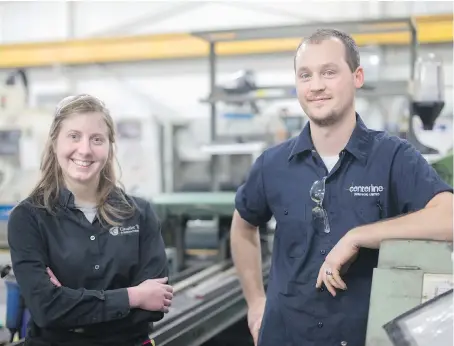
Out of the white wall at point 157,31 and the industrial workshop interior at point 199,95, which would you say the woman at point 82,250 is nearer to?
the industrial workshop interior at point 199,95

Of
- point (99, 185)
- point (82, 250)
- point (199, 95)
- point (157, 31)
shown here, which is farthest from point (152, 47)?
point (82, 250)

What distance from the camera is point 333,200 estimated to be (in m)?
1.21

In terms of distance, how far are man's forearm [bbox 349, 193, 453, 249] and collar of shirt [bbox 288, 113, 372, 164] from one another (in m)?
0.16

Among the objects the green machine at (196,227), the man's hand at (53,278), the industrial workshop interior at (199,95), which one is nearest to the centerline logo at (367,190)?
the industrial workshop interior at (199,95)

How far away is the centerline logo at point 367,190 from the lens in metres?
1.18

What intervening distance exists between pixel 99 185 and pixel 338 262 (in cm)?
58

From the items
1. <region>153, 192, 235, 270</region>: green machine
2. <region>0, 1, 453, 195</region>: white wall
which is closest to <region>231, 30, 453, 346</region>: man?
<region>153, 192, 235, 270</region>: green machine

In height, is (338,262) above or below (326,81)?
below

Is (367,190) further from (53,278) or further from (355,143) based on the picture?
(53,278)

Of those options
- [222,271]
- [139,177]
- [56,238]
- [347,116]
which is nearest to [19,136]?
[139,177]

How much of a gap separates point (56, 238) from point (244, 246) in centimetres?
43

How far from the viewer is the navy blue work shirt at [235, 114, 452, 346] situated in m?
1.18

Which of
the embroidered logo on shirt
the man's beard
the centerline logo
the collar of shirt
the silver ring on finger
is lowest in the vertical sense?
the silver ring on finger

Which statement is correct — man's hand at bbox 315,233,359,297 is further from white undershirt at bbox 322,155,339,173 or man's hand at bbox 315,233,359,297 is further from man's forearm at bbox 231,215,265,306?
man's forearm at bbox 231,215,265,306
